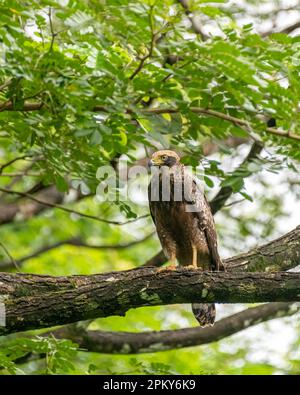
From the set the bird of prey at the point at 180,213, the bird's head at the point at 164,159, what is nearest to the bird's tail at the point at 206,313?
the bird of prey at the point at 180,213

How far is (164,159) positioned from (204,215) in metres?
0.59

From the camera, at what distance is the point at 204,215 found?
667 centimetres

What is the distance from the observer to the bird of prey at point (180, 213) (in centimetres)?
652

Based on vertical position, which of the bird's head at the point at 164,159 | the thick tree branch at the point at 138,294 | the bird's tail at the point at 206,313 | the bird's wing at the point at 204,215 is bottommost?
the thick tree branch at the point at 138,294

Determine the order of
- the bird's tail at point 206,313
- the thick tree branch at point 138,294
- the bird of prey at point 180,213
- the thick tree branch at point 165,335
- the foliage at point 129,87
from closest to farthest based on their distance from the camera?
1. the foliage at point 129,87
2. the thick tree branch at point 138,294
3. the bird of prey at point 180,213
4. the bird's tail at point 206,313
5. the thick tree branch at point 165,335

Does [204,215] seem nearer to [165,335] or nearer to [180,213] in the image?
[180,213]

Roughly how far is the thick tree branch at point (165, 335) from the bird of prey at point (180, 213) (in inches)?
60.8

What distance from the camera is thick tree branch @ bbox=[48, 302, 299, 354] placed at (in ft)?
26.0

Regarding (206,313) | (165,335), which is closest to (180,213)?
(206,313)

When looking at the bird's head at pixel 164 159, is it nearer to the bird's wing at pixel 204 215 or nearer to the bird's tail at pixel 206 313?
the bird's wing at pixel 204 215

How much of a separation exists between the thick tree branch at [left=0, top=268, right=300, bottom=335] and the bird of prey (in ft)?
3.01

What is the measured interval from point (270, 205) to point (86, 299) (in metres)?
5.28
